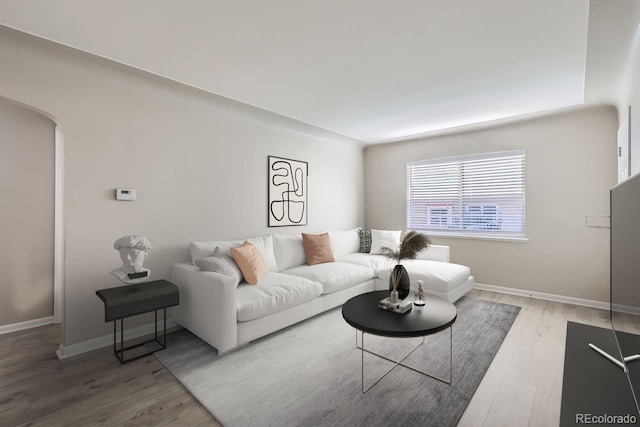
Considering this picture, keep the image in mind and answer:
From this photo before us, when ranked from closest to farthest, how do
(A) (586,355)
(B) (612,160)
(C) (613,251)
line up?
1. (A) (586,355)
2. (C) (613,251)
3. (B) (612,160)

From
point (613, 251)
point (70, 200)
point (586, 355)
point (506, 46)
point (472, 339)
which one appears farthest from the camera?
point (472, 339)

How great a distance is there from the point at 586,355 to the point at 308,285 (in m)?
2.23

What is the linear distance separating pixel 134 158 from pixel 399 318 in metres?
2.84

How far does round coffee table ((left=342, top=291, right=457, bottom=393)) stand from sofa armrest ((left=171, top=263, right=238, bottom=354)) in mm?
955

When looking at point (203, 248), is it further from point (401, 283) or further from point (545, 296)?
point (545, 296)

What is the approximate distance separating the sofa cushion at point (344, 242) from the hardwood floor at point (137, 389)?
8.09ft

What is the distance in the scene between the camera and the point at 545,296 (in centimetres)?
400

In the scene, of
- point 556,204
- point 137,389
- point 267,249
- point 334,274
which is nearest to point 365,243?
point 334,274

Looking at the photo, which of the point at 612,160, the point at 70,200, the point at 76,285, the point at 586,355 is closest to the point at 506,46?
the point at 586,355

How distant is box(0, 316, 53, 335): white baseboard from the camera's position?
299 cm

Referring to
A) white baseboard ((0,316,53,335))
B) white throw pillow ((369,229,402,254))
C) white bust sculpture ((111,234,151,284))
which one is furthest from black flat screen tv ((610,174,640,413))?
white baseboard ((0,316,53,335))

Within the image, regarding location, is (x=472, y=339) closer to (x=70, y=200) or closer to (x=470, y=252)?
(x=470, y=252)

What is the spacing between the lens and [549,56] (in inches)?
95.0

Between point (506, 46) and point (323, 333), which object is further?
point (323, 333)
